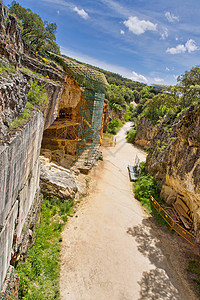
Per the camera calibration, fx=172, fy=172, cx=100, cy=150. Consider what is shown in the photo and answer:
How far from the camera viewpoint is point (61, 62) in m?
12.8

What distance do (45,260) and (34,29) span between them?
17.5m

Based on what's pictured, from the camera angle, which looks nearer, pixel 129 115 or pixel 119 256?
pixel 119 256

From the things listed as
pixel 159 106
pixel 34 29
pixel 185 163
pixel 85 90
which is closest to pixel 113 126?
pixel 159 106

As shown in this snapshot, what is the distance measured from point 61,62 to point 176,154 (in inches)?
414

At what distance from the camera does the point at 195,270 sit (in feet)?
24.8

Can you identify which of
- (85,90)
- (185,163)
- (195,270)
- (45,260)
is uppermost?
(85,90)

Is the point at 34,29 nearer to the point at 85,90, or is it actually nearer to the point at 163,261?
the point at 85,90

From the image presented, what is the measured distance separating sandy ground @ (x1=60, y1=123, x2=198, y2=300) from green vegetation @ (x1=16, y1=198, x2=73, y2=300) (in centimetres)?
34

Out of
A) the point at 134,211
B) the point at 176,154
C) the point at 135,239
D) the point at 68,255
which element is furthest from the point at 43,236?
the point at 176,154

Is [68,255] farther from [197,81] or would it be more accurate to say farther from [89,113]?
[197,81]

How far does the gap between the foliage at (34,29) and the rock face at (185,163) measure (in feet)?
39.9

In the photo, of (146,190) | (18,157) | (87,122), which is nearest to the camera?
(18,157)

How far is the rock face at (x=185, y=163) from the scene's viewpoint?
884 centimetres

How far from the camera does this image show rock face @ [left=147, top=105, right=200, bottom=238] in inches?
348
